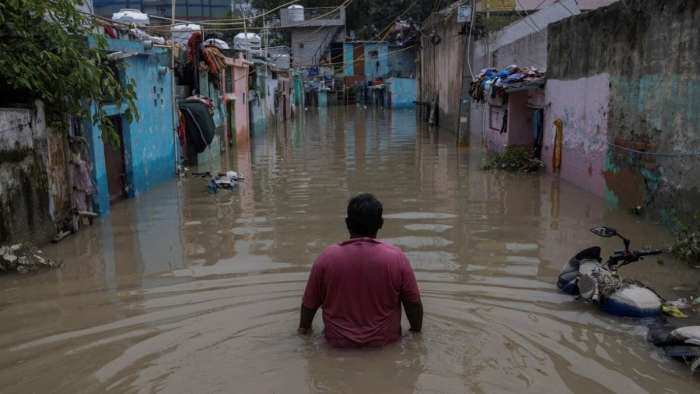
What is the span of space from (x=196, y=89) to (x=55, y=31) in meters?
10.9

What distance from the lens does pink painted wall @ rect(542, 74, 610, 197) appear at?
11375 mm

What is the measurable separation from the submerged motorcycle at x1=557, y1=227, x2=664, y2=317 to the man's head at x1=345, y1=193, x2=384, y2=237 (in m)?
2.51

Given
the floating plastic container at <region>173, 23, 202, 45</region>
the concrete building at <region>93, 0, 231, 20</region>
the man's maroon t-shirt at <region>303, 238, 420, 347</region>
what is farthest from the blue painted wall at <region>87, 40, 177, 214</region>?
the concrete building at <region>93, 0, 231, 20</region>

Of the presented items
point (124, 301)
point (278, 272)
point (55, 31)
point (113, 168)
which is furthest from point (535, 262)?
point (113, 168)

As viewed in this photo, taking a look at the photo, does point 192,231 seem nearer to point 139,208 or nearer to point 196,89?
point 139,208

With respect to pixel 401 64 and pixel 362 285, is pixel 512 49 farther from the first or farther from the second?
pixel 401 64

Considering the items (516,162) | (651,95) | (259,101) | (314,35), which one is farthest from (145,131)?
(314,35)

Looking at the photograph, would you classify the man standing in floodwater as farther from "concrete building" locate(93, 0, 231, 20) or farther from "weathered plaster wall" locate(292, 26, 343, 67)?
"weathered plaster wall" locate(292, 26, 343, 67)

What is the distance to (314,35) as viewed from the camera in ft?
189

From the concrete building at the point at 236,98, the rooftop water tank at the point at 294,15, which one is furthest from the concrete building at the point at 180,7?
the concrete building at the point at 236,98

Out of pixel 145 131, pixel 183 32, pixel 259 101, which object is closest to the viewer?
pixel 145 131

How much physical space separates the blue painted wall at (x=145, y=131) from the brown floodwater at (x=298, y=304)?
72 cm

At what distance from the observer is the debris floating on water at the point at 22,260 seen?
23.8ft

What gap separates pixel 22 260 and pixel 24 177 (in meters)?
1.44
